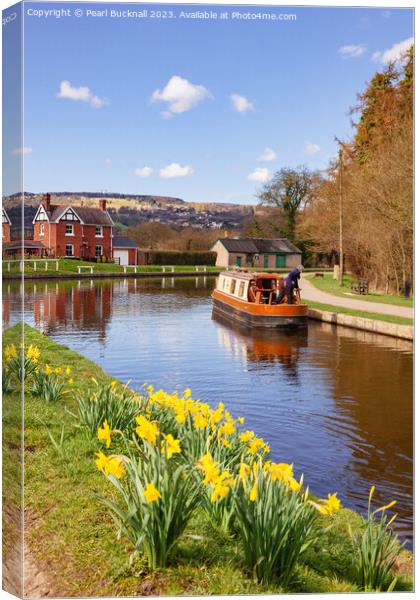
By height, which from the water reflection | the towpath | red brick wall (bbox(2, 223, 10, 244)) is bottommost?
the water reflection

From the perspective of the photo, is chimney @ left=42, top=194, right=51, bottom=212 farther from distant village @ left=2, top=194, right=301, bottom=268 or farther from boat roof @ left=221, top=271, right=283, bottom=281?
boat roof @ left=221, top=271, right=283, bottom=281

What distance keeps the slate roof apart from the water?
A: 57 centimetres

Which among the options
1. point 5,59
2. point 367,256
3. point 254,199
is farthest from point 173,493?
point 367,256

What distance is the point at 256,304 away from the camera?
19391 millimetres

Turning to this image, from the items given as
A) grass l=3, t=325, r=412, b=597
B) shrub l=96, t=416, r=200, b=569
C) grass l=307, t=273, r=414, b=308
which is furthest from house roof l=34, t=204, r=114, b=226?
grass l=307, t=273, r=414, b=308

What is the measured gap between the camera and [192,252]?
14594 millimetres

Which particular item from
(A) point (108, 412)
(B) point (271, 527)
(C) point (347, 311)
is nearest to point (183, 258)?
(C) point (347, 311)

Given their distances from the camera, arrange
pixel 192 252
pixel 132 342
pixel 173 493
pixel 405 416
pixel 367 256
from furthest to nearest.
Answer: pixel 192 252
pixel 132 342
pixel 367 256
pixel 405 416
pixel 173 493

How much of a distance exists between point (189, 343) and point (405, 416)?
8.34m

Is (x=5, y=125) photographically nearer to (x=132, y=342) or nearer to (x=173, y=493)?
(x=173, y=493)

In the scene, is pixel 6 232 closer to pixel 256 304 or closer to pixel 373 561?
pixel 373 561

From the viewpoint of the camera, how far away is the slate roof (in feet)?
16.3

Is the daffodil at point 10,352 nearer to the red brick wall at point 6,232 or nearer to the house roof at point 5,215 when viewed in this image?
the red brick wall at point 6,232

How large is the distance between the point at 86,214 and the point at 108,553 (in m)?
4.55
